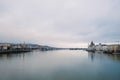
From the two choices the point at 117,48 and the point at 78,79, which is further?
the point at 117,48

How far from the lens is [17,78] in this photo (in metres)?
14.1

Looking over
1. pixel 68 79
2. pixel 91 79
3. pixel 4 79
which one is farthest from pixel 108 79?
pixel 4 79

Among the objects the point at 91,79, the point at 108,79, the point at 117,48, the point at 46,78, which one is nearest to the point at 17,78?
the point at 46,78

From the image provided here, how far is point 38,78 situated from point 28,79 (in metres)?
0.89

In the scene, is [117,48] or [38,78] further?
[117,48]

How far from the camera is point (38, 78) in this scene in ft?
46.1

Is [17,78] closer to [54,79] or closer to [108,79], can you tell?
[54,79]

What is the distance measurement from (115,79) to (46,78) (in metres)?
6.23

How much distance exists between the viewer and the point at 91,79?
552 inches

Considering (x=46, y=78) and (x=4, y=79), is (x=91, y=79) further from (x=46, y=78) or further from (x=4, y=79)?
(x=4, y=79)

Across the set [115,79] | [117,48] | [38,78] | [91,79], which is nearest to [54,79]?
[38,78]

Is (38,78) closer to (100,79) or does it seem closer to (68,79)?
(68,79)

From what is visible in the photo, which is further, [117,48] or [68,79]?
[117,48]

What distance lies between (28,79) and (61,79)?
9.40 ft
